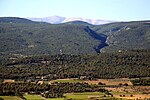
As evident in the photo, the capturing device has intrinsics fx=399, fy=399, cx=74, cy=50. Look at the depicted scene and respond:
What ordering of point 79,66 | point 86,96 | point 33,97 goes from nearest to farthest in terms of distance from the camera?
point 33,97 < point 86,96 < point 79,66

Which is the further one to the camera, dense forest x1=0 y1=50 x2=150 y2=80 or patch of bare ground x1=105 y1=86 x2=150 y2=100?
dense forest x1=0 y1=50 x2=150 y2=80

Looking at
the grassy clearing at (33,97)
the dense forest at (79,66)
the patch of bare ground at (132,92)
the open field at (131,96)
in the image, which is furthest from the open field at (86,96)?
the dense forest at (79,66)

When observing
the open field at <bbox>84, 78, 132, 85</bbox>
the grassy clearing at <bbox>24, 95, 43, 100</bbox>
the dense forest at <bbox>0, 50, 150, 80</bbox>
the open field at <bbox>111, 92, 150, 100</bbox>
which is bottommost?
the open field at <bbox>84, 78, 132, 85</bbox>

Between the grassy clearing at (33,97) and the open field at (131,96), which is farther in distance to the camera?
the open field at (131,96)

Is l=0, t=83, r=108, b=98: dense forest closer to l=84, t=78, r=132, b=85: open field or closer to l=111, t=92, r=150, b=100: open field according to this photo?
l=111, t=92, r=150, b=100: open field

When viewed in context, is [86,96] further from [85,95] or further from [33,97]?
[33,97]

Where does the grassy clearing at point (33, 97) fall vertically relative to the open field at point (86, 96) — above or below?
above

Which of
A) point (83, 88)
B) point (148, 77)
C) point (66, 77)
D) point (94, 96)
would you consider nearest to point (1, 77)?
point (66, 77)

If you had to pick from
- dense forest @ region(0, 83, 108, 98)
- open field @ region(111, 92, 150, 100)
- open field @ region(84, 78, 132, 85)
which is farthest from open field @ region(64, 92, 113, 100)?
open field @ region(84, 78, 132, 85)

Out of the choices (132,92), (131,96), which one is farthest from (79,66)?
(131,96)

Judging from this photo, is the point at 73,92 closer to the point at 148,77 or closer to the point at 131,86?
the point at 131,86

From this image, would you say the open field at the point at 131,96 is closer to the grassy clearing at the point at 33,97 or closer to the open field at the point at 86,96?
the open field at the point at 86,96
